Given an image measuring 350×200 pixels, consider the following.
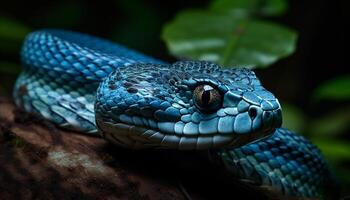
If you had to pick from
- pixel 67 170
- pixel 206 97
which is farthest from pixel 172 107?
pixel 67 170

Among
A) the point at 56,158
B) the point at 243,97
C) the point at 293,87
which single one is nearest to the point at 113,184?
the point at 56,158

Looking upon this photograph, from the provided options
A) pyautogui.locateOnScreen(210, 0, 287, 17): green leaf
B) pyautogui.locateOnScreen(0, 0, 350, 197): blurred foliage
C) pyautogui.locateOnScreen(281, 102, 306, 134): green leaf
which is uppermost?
pyautogui.locateOnScreen(210, 0, 287, 17): green leaf

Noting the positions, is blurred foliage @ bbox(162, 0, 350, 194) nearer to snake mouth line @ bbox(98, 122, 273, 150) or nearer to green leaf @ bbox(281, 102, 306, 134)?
green leaf @ bbox(281, 102, 306, 134)

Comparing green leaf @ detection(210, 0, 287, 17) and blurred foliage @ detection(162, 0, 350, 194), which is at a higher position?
green leaf @ detection(210, 0, 287, 17)

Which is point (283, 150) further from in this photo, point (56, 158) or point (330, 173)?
point (56, 158)

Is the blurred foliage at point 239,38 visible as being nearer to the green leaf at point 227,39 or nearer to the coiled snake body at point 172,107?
the green leaf at point 227,39

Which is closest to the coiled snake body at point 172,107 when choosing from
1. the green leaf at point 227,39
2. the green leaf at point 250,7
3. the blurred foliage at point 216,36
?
the green leaf at point 227,39

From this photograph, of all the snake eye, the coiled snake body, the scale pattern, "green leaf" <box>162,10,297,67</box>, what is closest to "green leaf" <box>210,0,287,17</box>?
"green leaf" <box>162,10,297,67</box>
